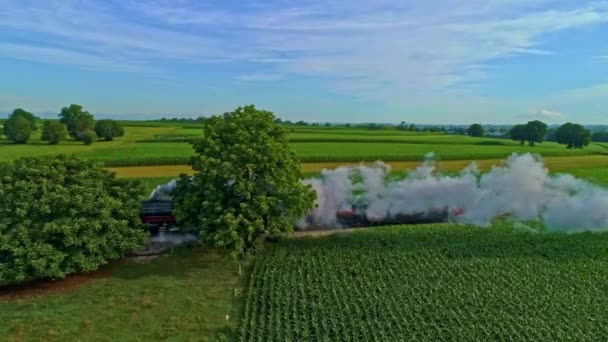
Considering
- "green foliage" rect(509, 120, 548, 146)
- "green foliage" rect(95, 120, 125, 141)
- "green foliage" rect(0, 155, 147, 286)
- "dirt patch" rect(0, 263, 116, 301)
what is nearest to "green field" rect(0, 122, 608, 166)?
"green foliage" rect(95, 120, 125, 141)

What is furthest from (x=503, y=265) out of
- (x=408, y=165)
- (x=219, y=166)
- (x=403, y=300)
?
(x=408, y=165)

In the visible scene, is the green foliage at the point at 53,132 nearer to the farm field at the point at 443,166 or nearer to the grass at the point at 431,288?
the farm field at the point at 443,166

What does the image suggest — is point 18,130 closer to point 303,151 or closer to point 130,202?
point 303,151

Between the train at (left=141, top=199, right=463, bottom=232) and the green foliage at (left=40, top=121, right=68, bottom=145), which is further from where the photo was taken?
the green foliage at (left=40, top=121, right=68, bottom=145)

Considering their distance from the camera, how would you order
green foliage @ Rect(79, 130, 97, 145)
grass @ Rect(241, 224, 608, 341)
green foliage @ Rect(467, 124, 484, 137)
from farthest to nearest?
green foliage @ Rect(467, 124, 484, 137), green foliage @ Rect(79, 130, 97, 145), grass @ Rect(241, 224, 608, 341)

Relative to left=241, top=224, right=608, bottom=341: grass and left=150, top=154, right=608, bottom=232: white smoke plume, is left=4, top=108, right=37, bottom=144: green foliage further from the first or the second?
left=241, top=224, right=608, bottom=341: grass

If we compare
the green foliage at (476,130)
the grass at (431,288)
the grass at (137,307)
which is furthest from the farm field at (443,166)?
the green foliage at (476,130)

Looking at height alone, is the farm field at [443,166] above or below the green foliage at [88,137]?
below
